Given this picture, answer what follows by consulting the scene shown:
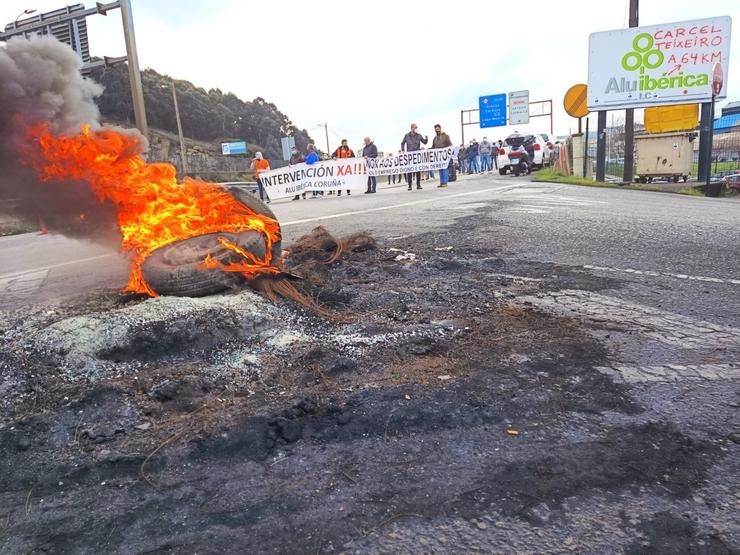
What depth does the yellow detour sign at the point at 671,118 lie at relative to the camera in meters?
19.2

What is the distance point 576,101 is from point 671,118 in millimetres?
4050

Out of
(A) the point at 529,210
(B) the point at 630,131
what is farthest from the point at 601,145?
(A) the point at 529,210

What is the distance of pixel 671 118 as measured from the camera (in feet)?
64.3

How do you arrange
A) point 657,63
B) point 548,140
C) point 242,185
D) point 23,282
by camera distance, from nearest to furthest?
1. point 23,282
2. point 657,63
3. point 242,185
4. point 548,140

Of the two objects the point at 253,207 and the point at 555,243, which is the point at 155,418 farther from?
the point at 555,243

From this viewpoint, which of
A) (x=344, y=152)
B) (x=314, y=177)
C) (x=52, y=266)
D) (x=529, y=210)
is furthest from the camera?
(x=344, y=152)

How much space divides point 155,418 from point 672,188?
17785 millimetres

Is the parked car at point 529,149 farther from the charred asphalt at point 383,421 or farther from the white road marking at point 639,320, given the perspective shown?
the white road marking at point 639,320

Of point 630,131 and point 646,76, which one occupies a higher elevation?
point 646,76

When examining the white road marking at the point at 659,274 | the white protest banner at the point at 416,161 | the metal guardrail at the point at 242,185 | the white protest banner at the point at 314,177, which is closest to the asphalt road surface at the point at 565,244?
the white road marking at the point at 659,274

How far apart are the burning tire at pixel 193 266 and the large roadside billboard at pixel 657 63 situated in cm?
1773

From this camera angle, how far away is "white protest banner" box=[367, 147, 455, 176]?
18125mm

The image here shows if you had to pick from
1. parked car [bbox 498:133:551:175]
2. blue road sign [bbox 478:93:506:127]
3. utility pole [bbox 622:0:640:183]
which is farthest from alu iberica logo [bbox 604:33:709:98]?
blue road sign [bbox 478:93:506:127]

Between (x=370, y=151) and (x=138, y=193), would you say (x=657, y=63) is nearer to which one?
(x=370, y=151)
